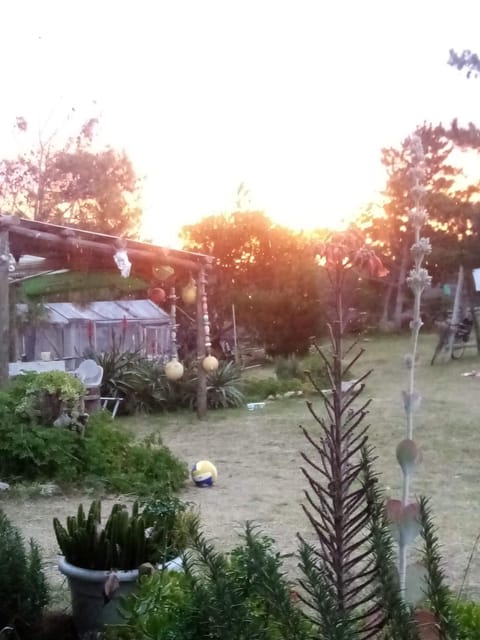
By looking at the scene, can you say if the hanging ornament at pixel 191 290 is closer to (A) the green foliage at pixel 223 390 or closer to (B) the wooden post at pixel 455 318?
(A) the green foliage at pixel 223 390

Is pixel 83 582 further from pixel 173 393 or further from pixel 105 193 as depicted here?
pixel 105 193

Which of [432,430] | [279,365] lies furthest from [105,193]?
[432,430]

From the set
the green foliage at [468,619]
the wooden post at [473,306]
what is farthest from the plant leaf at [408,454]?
the wooden post at [473,306]

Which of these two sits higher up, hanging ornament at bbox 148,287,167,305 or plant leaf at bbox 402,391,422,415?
hanging ornament at bbox 148,287,167,305

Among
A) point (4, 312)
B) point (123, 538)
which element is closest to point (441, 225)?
point (4, 312)

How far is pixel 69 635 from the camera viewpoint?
3096 mm

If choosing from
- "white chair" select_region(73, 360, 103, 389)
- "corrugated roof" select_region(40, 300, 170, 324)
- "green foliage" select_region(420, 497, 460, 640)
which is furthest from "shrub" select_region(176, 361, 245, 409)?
"green foliage" select_region(420, 497, 460, 640)

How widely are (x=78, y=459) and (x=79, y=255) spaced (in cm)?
396

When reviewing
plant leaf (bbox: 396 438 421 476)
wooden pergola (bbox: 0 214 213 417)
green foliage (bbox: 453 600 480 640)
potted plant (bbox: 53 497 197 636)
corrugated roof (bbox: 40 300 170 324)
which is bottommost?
potted plant (bbox: 53 497 197 636)

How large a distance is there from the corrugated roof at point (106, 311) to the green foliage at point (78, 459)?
735 cm

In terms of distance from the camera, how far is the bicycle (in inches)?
677

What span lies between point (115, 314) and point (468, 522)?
12.5m

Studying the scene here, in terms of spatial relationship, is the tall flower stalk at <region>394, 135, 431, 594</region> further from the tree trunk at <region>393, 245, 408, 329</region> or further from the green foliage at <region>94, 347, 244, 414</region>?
the tree trunk at <region>393, 245, 408, 329</region>

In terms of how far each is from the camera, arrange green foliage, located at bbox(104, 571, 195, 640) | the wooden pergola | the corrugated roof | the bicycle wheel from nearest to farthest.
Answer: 1. green foliage, located at bbox(104, 571, 195, 640)
2. the wooden pergola
3. the corrugated roof
4. the bicycle wheel
